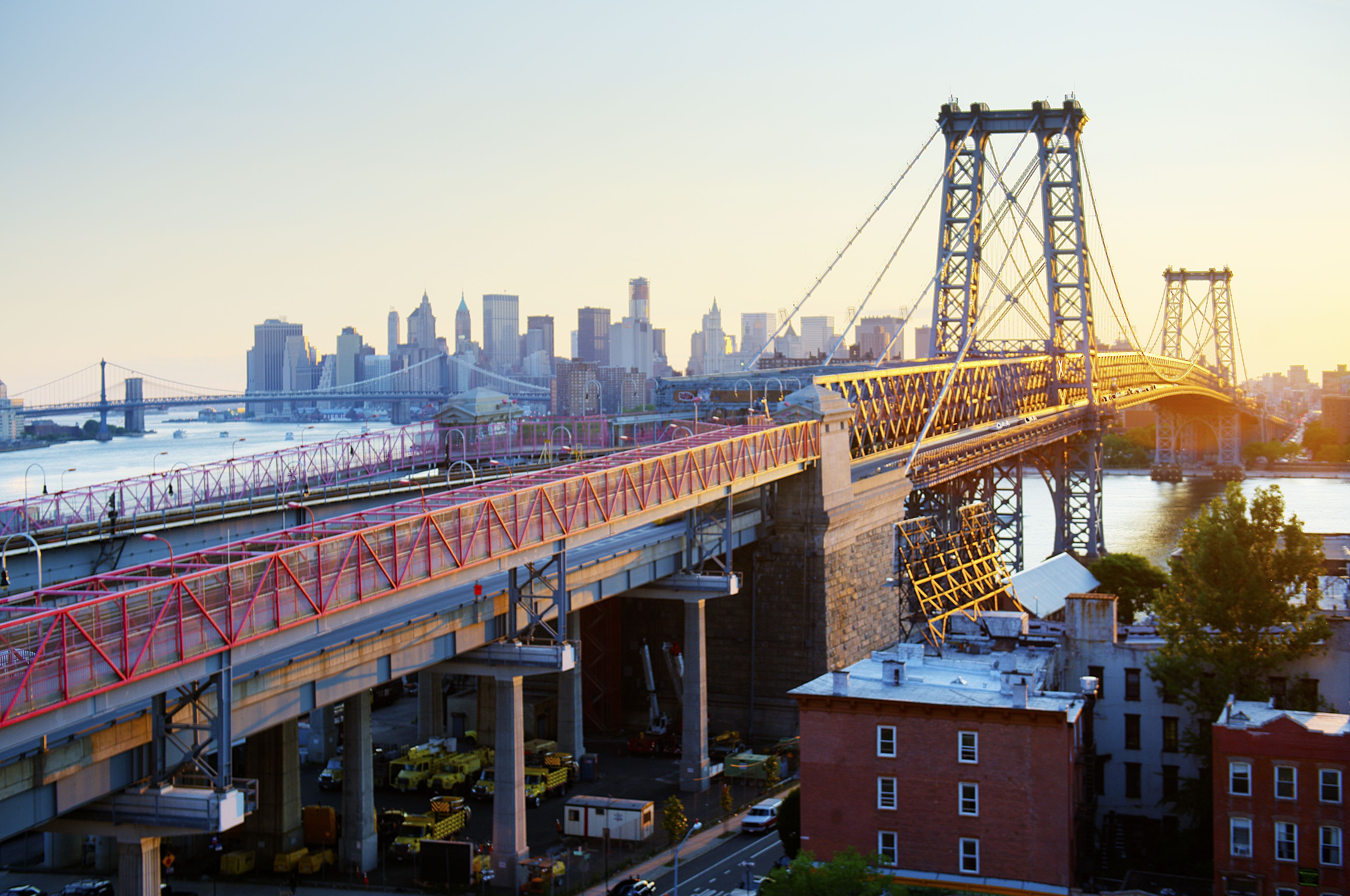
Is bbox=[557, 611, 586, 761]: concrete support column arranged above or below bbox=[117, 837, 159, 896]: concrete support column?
below

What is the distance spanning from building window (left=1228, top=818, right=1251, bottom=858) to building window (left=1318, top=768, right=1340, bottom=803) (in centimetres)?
136

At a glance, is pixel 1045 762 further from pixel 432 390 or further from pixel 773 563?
pixel 432 390

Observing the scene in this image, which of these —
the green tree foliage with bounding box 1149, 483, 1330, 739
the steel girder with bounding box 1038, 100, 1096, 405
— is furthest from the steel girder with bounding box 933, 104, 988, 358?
the green tree foliage with bounding box 1149, 483, 1330, 739

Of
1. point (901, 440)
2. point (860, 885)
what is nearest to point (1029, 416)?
point (901, 440)

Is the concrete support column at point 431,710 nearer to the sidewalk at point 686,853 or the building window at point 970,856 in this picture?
the sidewalk at point 686,853

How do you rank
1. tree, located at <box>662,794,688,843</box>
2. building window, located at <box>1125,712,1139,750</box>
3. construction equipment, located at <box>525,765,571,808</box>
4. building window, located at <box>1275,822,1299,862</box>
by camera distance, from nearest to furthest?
building window, located at <box>1275,822,1299,862</box>
tree, located at <box>662,794,688,843</box>
building window, located at <box>1125,712,1139,750</box>
construction equipment, located at <box>525,765,571,808</box>

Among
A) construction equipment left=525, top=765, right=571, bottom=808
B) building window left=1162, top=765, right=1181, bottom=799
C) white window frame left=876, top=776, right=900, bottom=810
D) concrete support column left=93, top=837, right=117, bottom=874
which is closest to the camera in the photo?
white window frame left=876, top=776, right=900, bottom=810

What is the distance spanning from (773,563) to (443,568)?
17620 mm

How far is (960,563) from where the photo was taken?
2051 inches

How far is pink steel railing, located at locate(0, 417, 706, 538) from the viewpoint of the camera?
129ft

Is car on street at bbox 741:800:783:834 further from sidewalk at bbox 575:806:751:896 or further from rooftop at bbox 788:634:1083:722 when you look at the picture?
rooftop at bbox 788:634:1083:722

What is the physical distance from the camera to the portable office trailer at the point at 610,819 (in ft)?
106

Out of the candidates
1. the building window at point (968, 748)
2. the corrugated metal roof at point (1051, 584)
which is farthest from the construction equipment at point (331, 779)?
the corrugated metal roof at point (1051, 584)

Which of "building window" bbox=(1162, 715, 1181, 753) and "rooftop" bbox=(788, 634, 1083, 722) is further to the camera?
"building window" bbox=(1162, 715, 1181, 753)
